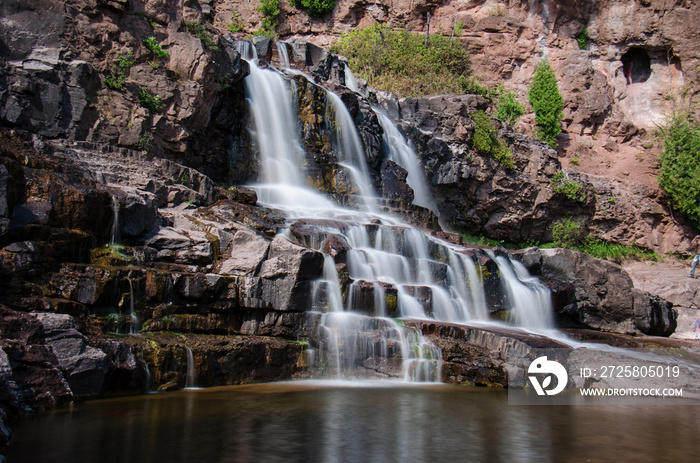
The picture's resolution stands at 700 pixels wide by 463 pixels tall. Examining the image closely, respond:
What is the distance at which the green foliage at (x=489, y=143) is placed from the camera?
59.3 feet

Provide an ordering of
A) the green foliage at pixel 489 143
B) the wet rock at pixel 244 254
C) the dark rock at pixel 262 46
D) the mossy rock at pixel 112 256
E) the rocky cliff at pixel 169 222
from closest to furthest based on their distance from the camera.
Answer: the rocky cliff at pixel 169 222, the mossy rock at pixel 112 256, the wet rock at pixel 244 254, the green foliage at pixel 489 143, the dark rock at pixel 262 46

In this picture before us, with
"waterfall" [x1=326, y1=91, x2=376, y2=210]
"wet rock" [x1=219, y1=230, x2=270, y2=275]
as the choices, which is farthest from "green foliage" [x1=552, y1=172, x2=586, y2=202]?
"wet rock" [x1=219, y1=230, x2=270, y2=275]

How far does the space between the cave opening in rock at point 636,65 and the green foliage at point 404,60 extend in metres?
8.00

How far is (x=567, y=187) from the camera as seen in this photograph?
1852 cm

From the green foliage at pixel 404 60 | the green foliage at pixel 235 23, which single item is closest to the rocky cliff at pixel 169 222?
the green foliage at pixel 404 60

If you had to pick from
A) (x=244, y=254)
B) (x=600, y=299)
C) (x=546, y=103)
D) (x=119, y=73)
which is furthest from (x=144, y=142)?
(x=546, y=103)

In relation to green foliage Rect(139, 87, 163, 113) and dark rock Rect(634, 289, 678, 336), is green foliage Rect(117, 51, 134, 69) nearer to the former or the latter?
green foliage Rect(139, 87, 163, 113)

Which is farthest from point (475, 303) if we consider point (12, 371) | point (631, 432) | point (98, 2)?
point (98, 2)

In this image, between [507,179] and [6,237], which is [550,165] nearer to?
[507,179]

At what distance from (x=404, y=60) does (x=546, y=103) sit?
6.68 meters

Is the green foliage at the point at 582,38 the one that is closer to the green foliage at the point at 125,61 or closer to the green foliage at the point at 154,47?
the green foliage at the point at 154,47

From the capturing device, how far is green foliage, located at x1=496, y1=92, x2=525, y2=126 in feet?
73.6

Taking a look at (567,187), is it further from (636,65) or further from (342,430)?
(342,430)

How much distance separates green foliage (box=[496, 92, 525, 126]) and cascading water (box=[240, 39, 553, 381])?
7.12 meters
